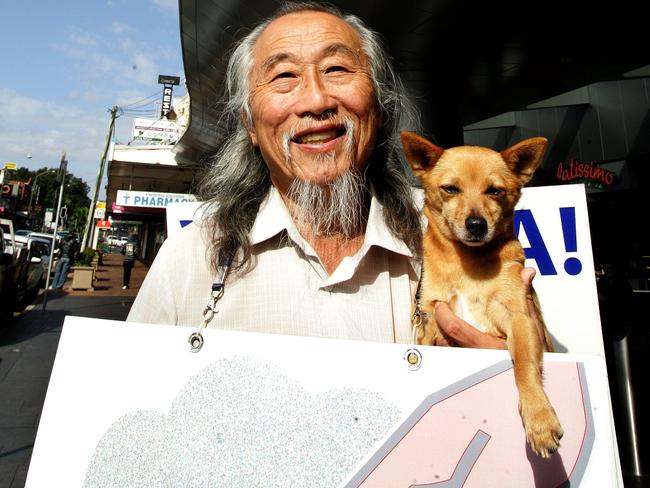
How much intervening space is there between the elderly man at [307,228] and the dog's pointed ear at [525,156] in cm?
51

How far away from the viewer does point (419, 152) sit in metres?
2.00

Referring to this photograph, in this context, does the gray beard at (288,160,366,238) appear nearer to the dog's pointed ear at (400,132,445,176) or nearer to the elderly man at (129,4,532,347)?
the elderly man at (129,4,532,347)

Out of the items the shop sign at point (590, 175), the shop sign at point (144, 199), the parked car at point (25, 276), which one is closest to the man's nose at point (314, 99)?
the parked car at point (25, 276)

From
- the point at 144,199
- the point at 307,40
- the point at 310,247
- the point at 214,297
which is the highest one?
the point at 144,199

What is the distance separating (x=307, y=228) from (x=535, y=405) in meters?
1.04

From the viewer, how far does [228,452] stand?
1.20m

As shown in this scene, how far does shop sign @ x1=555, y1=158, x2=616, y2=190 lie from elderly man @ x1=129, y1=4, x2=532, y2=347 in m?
12.0

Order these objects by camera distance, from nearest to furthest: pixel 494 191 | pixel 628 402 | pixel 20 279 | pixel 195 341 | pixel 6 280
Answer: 1. pixel 195 341
2. pixel 494 191
3. pixel 628 402
4. pixel 6 280
5. pixel 20 279

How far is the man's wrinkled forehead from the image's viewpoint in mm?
1721

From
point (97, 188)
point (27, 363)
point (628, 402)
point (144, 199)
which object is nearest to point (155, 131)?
point (97, 188)

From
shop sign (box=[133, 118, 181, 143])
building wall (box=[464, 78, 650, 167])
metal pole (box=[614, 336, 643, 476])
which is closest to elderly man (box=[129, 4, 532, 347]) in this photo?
metal pole (box=[614, 336, 643, 476])

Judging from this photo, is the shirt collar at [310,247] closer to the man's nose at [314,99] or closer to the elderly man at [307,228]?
the elderly man at [307,228]

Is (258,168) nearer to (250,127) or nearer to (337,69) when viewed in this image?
(250,127)

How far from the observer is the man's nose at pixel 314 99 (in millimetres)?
1634
